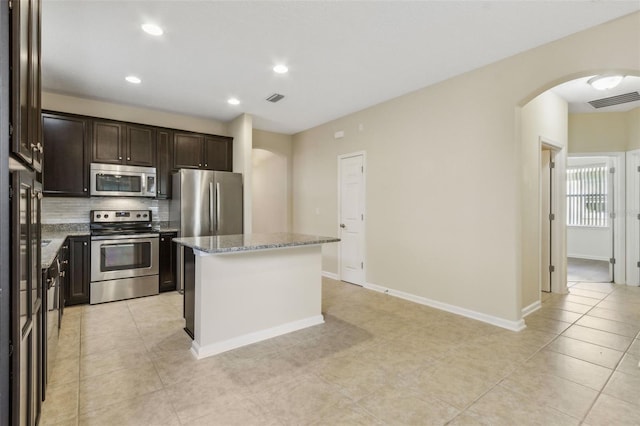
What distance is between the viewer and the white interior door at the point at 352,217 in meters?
5.05

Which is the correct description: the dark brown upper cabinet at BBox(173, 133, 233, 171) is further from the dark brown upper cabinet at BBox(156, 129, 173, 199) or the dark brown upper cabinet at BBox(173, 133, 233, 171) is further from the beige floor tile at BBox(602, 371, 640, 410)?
the beige floor tile at BBox(602, 371, 640, 410)

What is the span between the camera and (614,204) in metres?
5.14

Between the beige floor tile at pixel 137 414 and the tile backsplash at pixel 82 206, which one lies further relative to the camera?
the tile backsplash at pixel 82 206

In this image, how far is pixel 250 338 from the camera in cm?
296

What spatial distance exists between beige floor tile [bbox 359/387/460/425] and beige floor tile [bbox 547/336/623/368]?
60.2 inches

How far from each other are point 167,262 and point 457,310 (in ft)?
13.2

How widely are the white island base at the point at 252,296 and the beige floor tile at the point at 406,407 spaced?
4.30 feet

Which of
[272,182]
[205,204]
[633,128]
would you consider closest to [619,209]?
[633,128]

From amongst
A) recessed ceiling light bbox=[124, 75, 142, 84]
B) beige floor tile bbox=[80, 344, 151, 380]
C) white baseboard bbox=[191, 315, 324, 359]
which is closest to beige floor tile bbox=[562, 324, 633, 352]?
white baseboard bbox=[191, 315, 324, 359]

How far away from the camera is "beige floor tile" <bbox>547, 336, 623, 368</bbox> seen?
8.53 feet

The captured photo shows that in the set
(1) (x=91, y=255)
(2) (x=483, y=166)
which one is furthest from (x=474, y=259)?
(1) (x=91, y=255)

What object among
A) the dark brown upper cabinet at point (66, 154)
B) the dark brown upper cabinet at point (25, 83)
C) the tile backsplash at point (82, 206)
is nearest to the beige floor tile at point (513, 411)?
the dark brown upper cabinet at point (25, 83)

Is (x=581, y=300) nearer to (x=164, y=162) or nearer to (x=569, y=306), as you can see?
(x=569, y=306)

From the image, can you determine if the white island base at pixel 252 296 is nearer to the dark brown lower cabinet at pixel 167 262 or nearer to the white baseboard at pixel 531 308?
the dark brown lower cabinet at pixel 167 262
